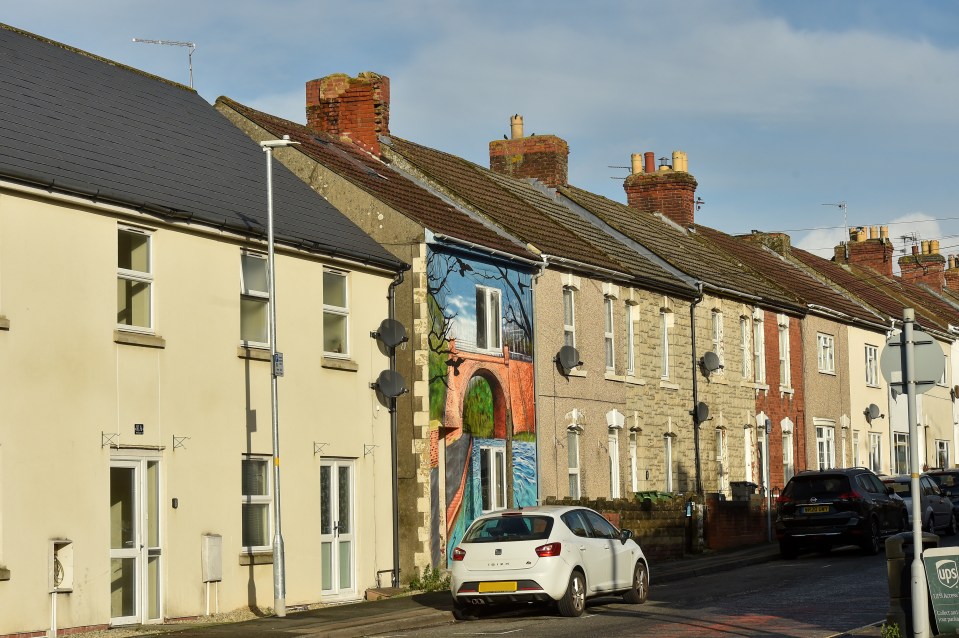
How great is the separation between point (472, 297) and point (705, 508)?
8.69 meters

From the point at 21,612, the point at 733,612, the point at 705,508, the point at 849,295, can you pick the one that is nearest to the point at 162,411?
the point at 21,612

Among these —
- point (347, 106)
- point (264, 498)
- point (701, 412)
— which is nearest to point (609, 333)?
point (701, 412)

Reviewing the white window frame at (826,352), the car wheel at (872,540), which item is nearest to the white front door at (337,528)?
the car wheel at (872,540)

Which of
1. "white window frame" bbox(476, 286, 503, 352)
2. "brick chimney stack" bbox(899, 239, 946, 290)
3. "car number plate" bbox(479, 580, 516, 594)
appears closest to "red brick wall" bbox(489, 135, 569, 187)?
"white window frame" bbox(476, 286, 503, 352)

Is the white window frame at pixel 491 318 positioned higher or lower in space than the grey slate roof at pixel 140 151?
lower

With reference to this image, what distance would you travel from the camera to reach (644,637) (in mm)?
16203

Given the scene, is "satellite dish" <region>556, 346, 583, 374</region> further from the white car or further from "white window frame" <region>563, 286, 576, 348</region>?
the white car

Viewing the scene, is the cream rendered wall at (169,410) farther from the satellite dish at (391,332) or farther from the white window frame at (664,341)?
the white window frame at (664,341)

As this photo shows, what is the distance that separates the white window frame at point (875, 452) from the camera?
46000 millimetres

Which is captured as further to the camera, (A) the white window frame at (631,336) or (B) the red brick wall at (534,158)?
(B) the red brick wall at (534,158)

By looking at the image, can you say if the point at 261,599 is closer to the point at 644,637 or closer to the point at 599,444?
the point at 644,637

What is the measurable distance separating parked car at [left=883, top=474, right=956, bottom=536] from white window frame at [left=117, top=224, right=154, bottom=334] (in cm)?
1920

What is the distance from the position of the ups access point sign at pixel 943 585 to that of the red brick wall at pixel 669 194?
3028cm

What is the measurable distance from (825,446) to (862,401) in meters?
3.69
